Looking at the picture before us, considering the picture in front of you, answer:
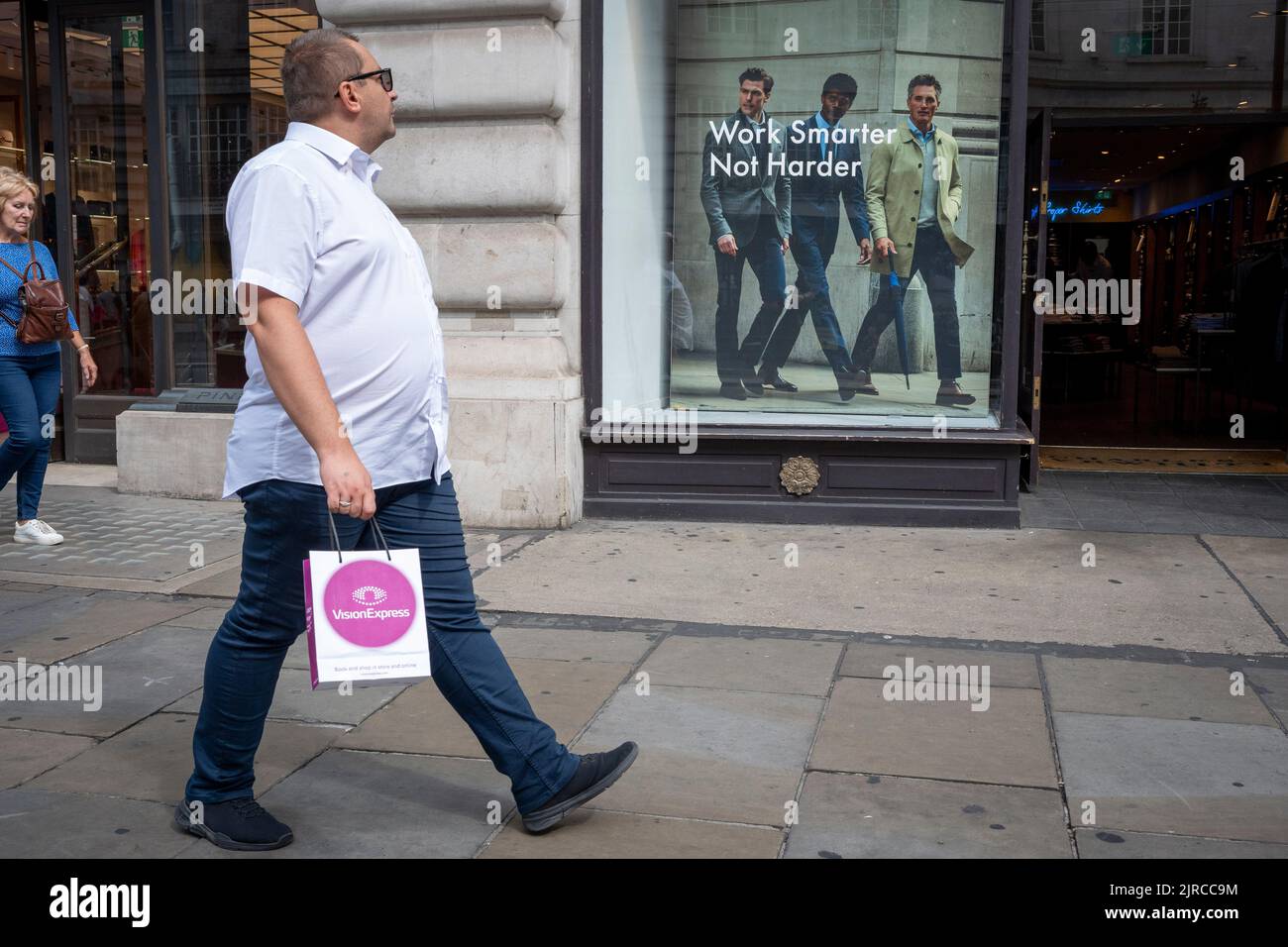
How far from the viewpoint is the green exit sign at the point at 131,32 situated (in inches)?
380

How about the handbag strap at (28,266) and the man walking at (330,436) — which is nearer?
the man walking at (330,436)

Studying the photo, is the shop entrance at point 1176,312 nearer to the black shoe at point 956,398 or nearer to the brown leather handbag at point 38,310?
the black shoe at point 956,398

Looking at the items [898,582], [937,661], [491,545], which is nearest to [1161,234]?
[898,582]

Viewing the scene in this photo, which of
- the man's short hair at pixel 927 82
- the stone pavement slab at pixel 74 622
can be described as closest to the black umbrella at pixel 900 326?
the man's short hair at pixel 927 82

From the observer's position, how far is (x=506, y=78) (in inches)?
296

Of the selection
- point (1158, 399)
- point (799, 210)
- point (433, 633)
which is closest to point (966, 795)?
point (433, 633)

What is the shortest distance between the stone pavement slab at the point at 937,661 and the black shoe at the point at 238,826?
7.63 ft

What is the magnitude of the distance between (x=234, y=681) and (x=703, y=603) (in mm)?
3053

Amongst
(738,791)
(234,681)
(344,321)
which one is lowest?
(738,791)

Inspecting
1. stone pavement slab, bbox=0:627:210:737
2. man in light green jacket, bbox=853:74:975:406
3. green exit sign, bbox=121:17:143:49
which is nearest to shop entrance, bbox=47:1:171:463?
green exit sign, bbox=121:17:143:49

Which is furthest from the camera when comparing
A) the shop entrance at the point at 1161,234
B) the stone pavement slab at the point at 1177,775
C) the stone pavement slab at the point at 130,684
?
the shop entrance at the point at 1161,234

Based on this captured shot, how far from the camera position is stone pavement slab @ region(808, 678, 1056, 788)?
401cm

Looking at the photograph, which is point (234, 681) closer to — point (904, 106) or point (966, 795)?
point (966, 795)

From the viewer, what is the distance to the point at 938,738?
4297 millimetres
